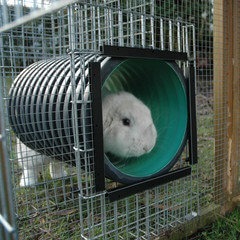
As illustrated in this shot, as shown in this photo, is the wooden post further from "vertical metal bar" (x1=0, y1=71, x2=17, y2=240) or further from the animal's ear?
"vertical metal bar" (x1=0, y1=71, x2=17, y2=240)

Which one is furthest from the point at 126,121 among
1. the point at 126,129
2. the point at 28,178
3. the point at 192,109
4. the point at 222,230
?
the point at 222,230

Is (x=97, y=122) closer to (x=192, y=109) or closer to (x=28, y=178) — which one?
(x=192, y=109)

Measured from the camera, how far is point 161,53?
70.8 inches

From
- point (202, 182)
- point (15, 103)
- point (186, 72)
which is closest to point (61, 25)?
point (15, 103)

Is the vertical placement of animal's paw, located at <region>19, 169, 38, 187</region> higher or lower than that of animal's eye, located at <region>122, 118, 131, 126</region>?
lower

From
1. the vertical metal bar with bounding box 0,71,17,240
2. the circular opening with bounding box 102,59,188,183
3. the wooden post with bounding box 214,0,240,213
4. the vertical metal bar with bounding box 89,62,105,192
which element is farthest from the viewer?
the wooden post with bounding box 214,0,240,213

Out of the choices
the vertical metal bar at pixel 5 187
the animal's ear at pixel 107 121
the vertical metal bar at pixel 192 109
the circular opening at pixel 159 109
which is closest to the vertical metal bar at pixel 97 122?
the circular opening at pixel 159 109

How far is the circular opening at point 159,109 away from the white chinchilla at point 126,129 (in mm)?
90

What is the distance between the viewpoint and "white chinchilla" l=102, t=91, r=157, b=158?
79.5 inches

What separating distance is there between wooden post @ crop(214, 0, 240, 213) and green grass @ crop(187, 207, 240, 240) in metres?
0.12

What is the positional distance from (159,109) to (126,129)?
37 cm

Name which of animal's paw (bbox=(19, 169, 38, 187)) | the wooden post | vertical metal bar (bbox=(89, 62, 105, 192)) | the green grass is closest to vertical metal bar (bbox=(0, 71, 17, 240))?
vertical metal bar (bbox=(89, 62, 105, 192))

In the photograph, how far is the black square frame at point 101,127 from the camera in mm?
1518

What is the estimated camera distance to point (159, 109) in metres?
2.30
